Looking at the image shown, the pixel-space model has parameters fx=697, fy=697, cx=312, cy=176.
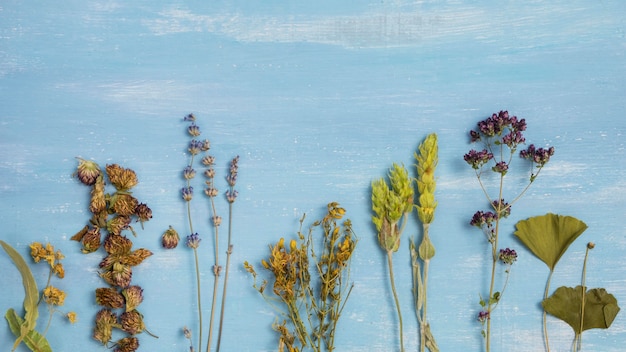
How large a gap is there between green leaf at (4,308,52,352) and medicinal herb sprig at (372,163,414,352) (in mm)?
782

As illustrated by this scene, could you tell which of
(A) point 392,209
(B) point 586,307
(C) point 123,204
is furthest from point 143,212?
(B) point 586,307

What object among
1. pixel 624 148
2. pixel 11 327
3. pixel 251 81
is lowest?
pixel 11 327

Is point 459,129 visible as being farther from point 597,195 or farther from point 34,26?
point 34,26

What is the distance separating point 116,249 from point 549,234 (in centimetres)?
95

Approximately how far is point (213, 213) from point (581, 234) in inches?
32.5

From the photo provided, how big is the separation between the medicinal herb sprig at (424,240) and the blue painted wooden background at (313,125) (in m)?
0.03

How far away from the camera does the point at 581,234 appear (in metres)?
1.56

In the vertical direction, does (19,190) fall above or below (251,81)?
below

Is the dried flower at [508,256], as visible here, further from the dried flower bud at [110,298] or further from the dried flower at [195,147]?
the dried flower bud at [110,298]

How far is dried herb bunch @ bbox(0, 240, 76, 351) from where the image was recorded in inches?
60.2

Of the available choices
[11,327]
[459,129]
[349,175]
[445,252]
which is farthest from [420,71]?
[11,327]

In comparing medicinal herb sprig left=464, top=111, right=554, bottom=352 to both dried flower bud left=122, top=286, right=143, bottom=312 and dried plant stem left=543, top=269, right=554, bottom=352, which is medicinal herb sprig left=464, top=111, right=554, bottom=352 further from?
dried flower bud left=122, top=286, right=143, bottom=312

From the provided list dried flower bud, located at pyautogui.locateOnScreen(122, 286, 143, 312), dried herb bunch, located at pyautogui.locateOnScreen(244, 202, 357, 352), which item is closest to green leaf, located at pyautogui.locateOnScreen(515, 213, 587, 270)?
dried herb bunch, located at pyautogui.locateOnScreen(244, 202, 357, 352)

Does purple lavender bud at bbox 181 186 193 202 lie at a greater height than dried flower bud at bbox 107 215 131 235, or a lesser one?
greater
